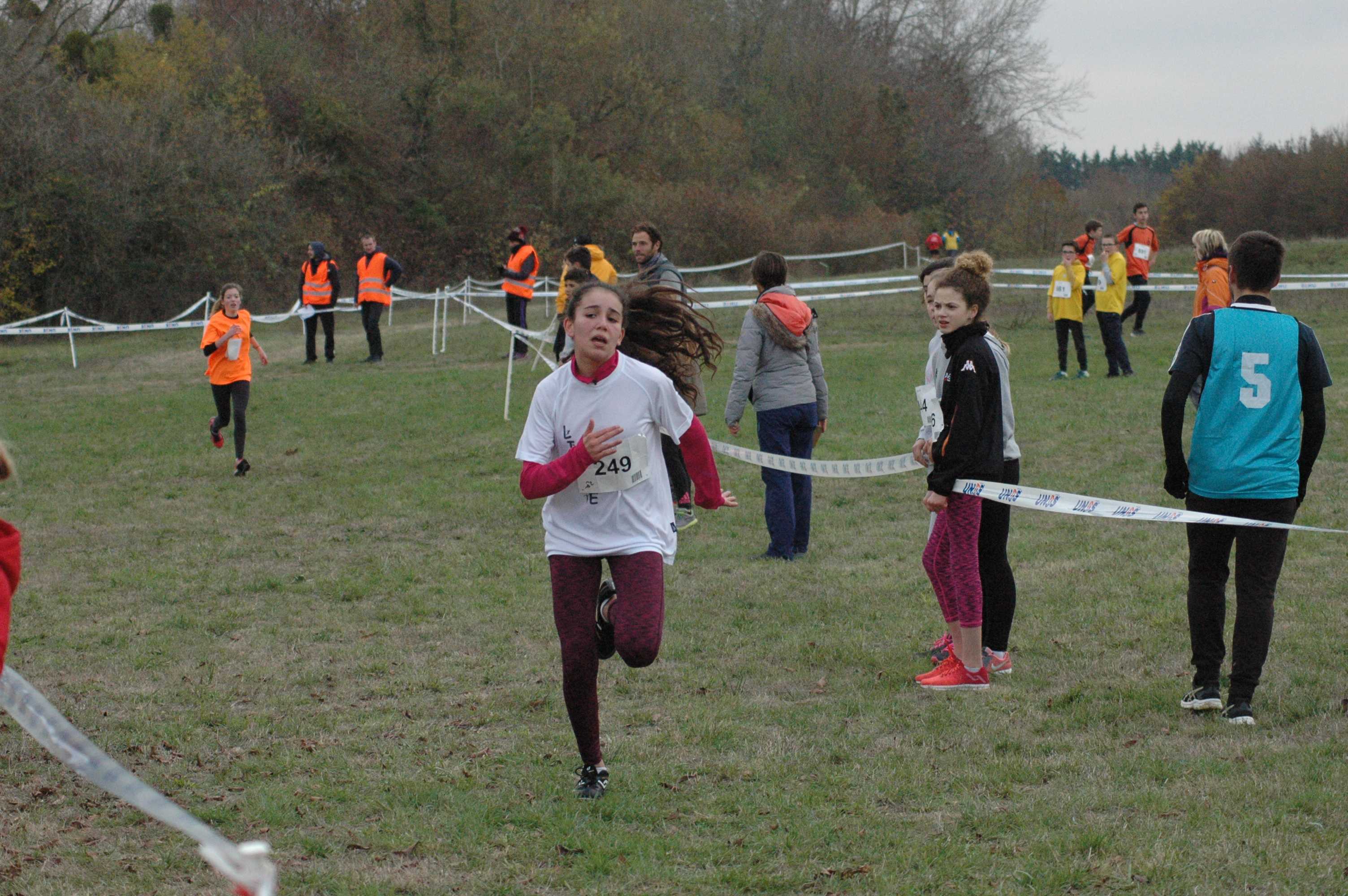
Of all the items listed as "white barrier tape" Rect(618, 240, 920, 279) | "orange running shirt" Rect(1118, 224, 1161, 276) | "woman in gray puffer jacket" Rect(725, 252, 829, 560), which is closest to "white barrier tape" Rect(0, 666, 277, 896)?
"woman in gray puffer jacket" Rect(725, 252, 829, 560)

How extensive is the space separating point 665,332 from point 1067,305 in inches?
401

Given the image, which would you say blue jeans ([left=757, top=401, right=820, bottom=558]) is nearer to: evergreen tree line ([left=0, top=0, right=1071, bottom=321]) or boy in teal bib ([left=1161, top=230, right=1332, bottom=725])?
boy in teal bib ([left=1161, top=230, right=1332, bottom=725])

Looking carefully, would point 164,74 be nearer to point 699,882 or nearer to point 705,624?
point 705,624

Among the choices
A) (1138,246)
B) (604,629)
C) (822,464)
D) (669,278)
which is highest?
(1138,246)

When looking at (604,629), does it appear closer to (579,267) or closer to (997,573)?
(997,573)

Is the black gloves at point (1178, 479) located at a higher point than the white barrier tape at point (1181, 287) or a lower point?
lower

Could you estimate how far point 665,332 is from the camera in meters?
6.50

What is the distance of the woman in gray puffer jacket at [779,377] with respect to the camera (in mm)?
8125

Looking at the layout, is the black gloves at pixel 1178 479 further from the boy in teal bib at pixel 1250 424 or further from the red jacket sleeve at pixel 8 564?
the red jacket sleeve at pixel 8 564

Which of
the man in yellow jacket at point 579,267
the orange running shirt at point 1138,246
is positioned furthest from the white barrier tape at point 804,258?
the man in yellow jacket at point 579,267

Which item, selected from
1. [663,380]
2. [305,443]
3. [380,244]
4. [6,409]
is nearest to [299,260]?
[380,244]

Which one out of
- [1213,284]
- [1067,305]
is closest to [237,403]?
[1213,284]

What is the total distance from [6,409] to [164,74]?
20.9 meters

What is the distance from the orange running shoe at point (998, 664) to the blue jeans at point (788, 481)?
2.46 metres
